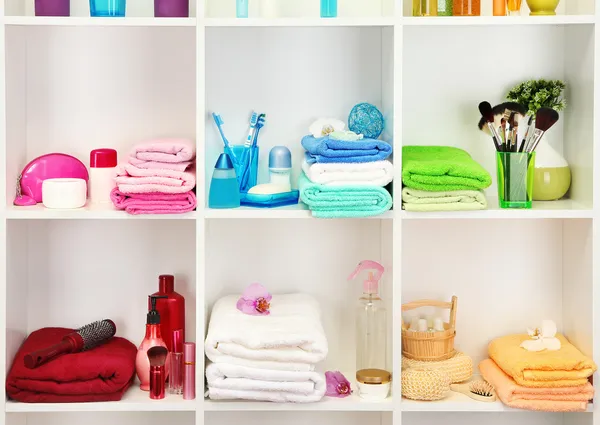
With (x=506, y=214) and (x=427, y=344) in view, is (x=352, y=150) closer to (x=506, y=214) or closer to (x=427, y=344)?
(x=506, y=214)

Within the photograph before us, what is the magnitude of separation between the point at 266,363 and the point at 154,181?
1.66ft

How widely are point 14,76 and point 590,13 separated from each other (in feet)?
4.72

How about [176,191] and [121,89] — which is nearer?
[176,191]

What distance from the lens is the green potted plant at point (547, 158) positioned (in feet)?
7.34

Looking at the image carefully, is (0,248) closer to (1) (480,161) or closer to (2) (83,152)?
(2) (83,152)

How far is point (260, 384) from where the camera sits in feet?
6.80

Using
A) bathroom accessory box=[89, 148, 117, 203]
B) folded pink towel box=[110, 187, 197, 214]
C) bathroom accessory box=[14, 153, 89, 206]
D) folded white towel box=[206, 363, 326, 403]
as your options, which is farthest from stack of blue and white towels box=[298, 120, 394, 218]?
bathroom accessory box=[14, 153, 89, 206]

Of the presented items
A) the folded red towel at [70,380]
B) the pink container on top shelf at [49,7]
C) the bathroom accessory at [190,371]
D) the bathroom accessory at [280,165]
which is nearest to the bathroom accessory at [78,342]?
the folded red towel at [70,380]

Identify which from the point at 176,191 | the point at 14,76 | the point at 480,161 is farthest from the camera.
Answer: the point at 480,161

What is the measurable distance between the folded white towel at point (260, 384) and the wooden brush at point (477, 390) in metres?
0.38

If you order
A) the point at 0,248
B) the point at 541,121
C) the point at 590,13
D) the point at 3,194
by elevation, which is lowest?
the point at 0,248

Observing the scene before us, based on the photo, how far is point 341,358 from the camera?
7.98 feet

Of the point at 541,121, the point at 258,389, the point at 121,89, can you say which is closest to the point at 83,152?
the point at 121,89

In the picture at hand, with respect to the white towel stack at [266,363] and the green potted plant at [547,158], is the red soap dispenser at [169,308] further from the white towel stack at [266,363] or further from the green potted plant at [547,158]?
the green potted plant at [547,158]
